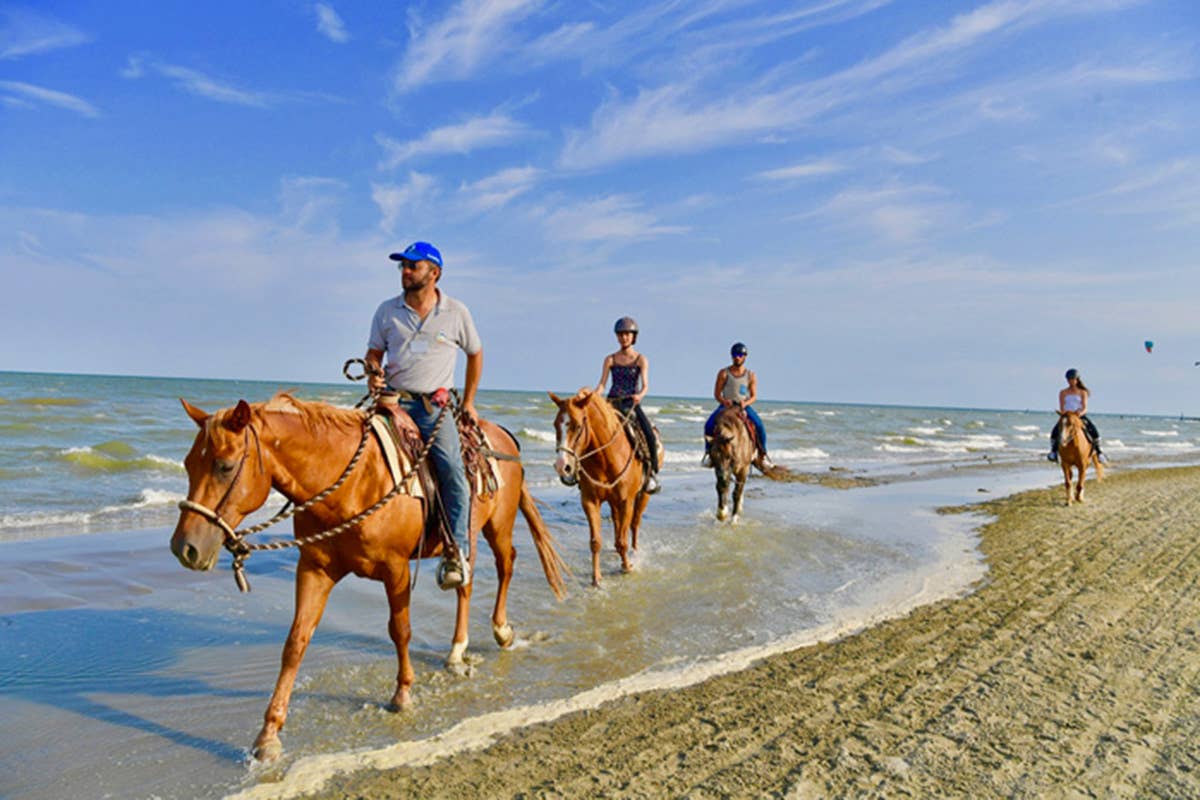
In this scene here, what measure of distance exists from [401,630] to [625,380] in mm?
5410

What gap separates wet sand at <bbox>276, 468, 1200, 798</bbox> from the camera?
10.9 feet

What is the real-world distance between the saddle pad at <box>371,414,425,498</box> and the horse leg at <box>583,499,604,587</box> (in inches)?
142

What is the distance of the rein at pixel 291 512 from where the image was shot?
10.5 ft

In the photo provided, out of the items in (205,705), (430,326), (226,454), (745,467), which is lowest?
(205,705)

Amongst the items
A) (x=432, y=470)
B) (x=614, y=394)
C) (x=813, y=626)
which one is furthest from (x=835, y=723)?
(x=614, y=394)

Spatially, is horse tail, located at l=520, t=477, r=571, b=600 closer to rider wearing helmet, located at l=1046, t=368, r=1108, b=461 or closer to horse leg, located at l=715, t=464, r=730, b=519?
horse leg, located at l=715, t=464, r=730, b=519

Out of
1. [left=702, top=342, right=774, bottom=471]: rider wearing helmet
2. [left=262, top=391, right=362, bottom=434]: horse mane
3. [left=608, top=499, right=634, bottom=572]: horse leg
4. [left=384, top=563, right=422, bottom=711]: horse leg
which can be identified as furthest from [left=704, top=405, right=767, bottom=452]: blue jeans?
[left=262, top=391, right=362, bottom=434]: horse mane

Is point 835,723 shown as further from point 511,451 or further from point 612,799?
point 511,451

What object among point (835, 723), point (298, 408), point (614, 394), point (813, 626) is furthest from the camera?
point (614, 394)

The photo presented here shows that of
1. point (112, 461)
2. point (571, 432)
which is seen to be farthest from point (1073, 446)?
point (112, 461)

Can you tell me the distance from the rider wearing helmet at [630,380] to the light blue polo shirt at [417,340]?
451 cm

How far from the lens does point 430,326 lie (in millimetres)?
4430

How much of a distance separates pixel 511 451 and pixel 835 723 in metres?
2.91

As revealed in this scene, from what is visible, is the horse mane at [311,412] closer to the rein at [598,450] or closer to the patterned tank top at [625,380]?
the rein at [598,450]
